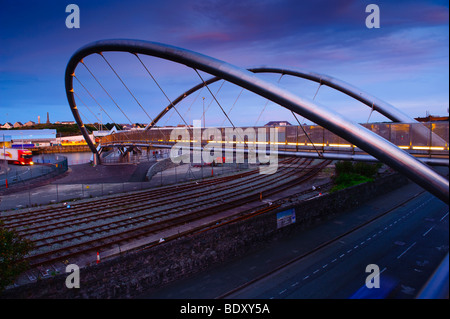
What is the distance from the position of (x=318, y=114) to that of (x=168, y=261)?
979 centimetres

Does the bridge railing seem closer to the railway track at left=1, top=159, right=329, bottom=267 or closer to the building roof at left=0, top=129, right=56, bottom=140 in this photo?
the railway track at left=1, top=159, right=329, bottom=267

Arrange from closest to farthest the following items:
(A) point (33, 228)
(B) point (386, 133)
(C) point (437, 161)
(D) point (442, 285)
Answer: (D) point (442, 285) → (C) point (437, 161) → (B) point (386, 133) → (A) point (33, 228)

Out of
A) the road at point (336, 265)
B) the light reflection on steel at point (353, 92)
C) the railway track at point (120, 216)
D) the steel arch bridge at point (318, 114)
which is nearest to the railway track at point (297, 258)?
the road at point (336, 265)

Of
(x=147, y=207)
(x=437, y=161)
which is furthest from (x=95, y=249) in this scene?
(x=437, y=161)

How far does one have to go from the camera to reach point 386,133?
1598cm

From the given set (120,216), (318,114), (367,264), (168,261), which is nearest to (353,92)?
(367,264)

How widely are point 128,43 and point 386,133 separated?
17.8m

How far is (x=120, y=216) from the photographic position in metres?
20.6

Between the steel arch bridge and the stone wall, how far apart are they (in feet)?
25.5

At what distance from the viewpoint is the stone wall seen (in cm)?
1020

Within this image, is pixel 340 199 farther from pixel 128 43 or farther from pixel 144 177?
pixel 144 177

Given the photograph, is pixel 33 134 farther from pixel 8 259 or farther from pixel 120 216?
pixel 8 259

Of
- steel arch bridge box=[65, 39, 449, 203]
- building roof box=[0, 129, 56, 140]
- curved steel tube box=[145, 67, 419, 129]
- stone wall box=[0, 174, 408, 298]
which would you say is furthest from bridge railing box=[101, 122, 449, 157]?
building roof box=[0, 129, 56, 140]

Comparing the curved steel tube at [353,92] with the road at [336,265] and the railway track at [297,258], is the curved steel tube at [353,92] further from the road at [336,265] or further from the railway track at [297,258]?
the road at [336,265]
